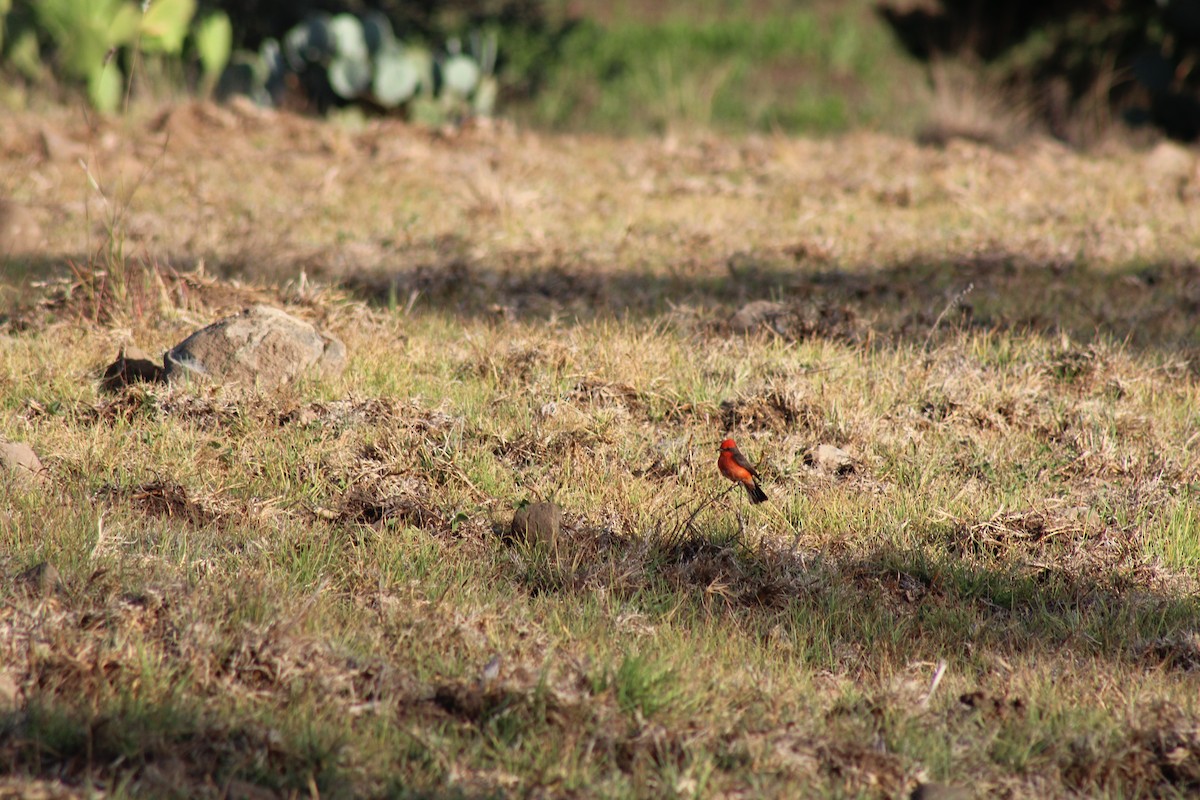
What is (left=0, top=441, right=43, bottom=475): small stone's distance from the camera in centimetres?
399

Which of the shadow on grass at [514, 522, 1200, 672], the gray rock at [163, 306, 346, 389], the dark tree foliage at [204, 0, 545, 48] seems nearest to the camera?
the shadow on grass at [514, 522, 1200, 672]

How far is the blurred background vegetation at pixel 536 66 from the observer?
11.4m

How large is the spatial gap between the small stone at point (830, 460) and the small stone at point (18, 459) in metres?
2.67

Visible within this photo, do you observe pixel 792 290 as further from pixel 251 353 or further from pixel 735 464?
pixel 251 353

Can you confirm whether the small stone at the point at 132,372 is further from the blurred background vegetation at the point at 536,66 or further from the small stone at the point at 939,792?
the blurred background vegetation at the point at 536,66

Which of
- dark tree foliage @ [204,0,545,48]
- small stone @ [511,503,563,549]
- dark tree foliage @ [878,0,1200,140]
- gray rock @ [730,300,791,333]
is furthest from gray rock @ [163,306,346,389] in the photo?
dark tree foliage @ [204,0,545,48]

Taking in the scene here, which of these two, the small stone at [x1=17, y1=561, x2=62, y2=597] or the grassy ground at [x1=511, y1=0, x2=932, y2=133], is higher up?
the grassy ground at [x1=511, y1=0, x2=932, y2=133]

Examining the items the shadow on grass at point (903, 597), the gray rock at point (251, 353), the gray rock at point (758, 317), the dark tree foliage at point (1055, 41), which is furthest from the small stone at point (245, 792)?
the dark tree foliage at point (1055, 41)

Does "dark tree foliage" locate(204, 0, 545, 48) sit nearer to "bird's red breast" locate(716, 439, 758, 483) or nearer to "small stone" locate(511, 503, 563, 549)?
"bird's red breast" locate(716, 439, 758, 483)

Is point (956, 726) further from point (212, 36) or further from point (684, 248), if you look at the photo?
point (212, 36)

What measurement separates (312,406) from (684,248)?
10.7 feet

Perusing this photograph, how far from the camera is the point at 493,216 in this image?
782 centimetres

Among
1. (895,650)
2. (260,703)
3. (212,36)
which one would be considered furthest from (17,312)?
(212,36)

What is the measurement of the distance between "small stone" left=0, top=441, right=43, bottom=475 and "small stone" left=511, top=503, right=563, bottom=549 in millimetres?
1600
